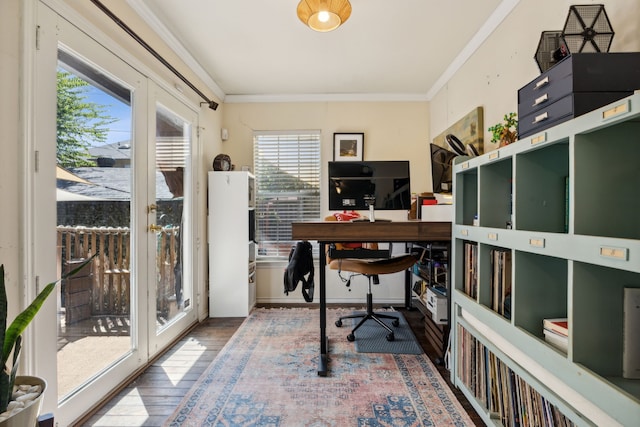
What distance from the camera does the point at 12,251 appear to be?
1286 mm

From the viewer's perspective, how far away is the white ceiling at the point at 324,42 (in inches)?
84.0

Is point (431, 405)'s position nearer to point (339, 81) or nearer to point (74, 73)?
point (74, 73)

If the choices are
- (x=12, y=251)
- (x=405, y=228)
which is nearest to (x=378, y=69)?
(x=405, y=228)

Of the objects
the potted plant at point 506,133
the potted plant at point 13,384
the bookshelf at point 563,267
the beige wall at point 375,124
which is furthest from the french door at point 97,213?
the potted plant at point 506,133

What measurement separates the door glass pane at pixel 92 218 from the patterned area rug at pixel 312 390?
629 mm

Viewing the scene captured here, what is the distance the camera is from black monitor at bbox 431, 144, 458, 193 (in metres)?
2.47

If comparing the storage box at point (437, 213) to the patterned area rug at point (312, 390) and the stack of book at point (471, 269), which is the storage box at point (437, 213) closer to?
the stack of book at point (471, 269)

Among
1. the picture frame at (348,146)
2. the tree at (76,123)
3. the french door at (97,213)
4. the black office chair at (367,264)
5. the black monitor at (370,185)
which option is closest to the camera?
the french door at (97,213)

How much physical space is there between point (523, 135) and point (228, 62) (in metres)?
2.67

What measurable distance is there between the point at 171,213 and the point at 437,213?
226 centimetres

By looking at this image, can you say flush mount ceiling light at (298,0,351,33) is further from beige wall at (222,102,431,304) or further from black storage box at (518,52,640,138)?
beige wall at (222,102,431,304)

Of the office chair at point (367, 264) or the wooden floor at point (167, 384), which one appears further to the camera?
the office chair at point (367, 264)

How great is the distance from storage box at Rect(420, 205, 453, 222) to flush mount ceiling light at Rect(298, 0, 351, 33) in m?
1.46

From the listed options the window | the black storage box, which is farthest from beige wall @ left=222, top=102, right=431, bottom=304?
the black storage box
